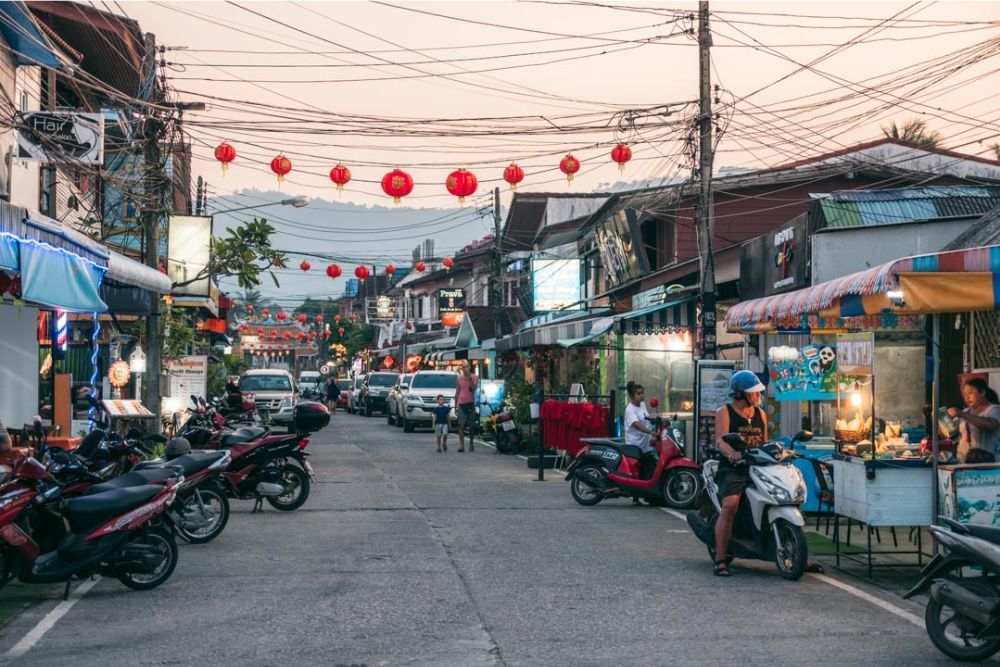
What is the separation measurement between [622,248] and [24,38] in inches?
661

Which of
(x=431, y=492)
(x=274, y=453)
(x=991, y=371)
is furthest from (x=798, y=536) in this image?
(x=431, y=492)

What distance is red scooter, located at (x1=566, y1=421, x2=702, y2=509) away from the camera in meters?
16.1

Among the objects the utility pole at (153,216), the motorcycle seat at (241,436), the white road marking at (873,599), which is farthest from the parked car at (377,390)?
the white road marking at (873,599)

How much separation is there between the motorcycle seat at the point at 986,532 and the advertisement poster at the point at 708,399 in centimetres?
1089

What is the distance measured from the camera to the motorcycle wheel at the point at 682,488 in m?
16.1

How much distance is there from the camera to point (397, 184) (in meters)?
19.6

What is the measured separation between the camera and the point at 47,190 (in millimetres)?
21953

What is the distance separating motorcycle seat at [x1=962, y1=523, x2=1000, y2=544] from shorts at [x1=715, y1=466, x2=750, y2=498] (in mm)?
3247

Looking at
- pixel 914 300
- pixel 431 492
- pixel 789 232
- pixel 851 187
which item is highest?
pixel 851 187

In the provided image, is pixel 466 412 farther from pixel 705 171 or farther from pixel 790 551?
pixel 790 551

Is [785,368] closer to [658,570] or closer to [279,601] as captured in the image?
[658,570]

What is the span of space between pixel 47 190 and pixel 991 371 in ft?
55.6

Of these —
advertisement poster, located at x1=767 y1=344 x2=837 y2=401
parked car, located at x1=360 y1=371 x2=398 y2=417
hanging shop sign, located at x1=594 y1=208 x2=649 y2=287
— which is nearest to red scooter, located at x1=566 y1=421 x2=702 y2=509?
advertisement poster, located at x1=767 y1=344 x2=837 y2=401

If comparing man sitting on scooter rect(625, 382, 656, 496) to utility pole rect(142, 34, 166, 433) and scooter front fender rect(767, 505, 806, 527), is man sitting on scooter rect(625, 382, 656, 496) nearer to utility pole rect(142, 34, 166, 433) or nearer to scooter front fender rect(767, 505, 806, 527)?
scooter front fender rect(767, 505, 806, 527)
